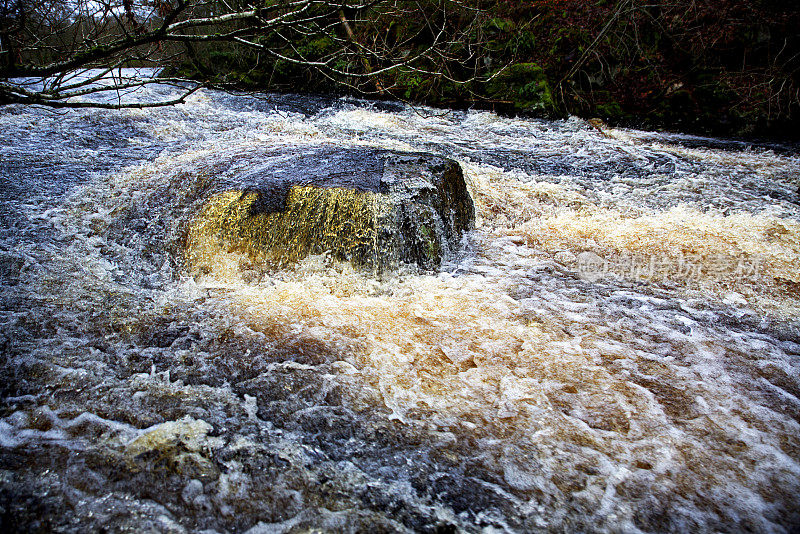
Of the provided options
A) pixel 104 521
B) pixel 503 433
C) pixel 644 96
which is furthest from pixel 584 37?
pixel 104 521

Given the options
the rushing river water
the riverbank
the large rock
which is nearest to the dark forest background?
the riverbank

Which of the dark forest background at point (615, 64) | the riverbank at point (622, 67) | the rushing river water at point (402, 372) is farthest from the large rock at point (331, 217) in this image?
the riverbank at point (622, 67)

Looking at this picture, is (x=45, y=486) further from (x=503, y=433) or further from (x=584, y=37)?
(x=584, y=37)

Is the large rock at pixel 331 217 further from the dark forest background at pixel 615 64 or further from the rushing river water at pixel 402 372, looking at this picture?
the dark forest background at pixel 615 64

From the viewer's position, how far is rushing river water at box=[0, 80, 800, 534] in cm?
188

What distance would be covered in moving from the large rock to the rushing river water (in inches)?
6.3

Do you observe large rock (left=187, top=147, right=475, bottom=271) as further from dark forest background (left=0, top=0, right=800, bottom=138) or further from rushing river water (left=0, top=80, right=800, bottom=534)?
dark forest background (left=0, top=0, right=800, bottom=138)

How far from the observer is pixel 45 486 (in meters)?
1.83

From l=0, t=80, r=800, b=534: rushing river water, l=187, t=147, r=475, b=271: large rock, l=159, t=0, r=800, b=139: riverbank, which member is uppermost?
l=159, t=0, r=800, b=139: riverbank

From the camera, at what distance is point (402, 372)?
2.64 meters

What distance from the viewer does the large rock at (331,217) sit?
3623mm

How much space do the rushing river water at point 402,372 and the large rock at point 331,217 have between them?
16cm

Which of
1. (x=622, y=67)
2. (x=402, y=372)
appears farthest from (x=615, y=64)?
(x=402, y=372)

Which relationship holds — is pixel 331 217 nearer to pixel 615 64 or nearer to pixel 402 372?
pixel 402 372
